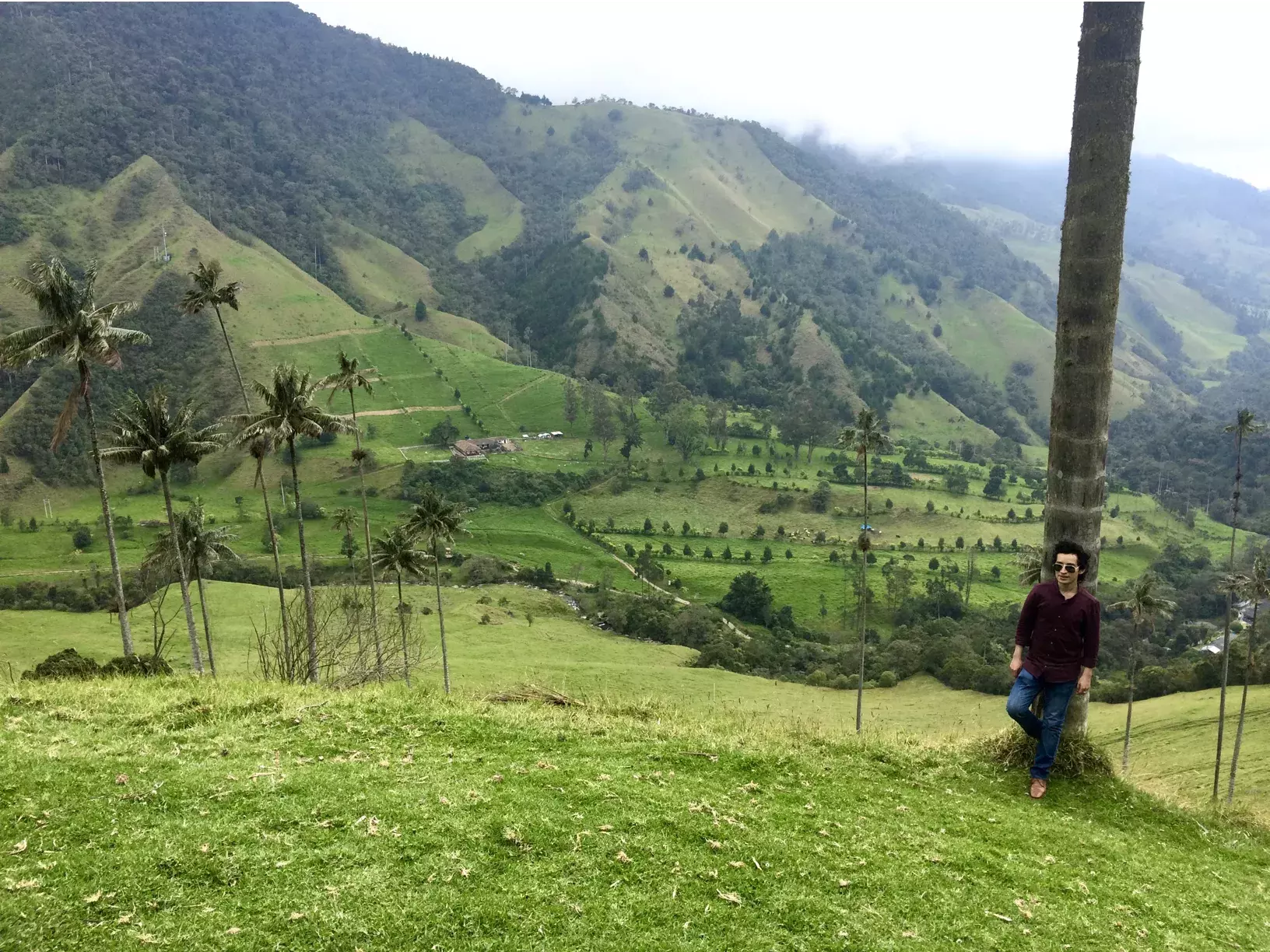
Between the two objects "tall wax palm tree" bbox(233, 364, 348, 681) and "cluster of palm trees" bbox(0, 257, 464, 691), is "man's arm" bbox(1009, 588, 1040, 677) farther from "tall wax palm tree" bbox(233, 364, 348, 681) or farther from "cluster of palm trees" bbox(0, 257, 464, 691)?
"tall wax palm tree" bbox(233, 364, 348, 681)

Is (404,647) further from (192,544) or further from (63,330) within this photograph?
(63,330)

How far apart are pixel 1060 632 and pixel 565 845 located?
22.7ft

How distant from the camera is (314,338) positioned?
156m

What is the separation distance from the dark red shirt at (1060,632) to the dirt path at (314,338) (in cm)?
15879

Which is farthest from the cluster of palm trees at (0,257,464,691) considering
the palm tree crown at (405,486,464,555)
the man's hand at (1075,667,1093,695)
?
the man's hand at (1075,667,1093,695)

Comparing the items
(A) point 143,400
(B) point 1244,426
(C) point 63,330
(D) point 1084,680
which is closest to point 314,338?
(A) point 143,400

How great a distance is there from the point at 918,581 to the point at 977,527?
2709 cm

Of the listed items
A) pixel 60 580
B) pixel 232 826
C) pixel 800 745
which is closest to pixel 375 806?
pixel 232 826

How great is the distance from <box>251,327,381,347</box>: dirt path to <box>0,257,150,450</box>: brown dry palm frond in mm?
133070

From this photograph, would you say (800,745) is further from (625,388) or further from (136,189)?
(136,189)

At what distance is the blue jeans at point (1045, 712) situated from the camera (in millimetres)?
10070

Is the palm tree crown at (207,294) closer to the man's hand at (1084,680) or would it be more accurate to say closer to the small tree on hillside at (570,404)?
the man's hand at (1084,680)

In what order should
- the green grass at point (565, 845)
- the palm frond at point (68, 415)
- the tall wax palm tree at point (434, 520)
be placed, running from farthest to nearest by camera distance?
the tall wax palm tree at point (434, 520) < the palm frond at point (68, 415) < the green grass at point (565, 845)

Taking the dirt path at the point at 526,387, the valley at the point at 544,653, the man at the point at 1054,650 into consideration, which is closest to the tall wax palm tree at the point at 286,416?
the valley at the point at 544,653
